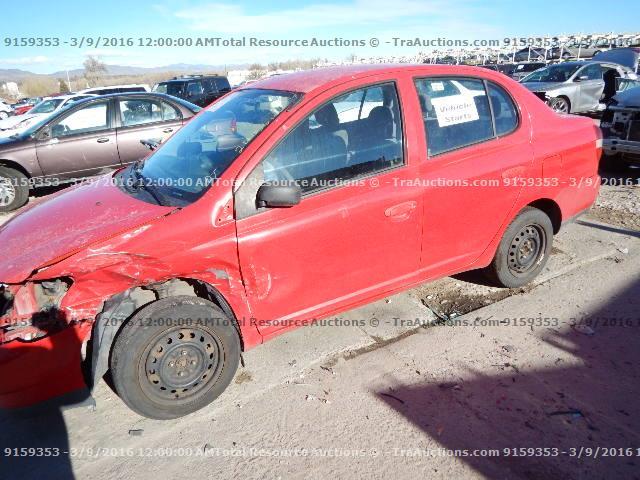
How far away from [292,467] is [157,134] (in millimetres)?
6529

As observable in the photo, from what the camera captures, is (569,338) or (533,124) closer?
(569,338)

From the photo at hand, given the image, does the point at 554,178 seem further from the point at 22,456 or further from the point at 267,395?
the point at 22,456

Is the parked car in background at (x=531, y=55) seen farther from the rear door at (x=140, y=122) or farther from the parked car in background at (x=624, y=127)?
the rear door at (x=140, y=122)

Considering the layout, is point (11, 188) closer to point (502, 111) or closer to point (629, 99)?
point (502, 111)

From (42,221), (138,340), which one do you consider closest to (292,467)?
(138,340)

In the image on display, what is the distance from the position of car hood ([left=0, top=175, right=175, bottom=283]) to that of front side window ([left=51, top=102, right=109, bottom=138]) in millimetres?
4882

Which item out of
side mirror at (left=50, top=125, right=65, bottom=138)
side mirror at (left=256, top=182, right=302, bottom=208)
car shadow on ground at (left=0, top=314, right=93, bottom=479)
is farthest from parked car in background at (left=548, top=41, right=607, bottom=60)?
car shadow on ground at (left=0, top=314, right=93, bottom=479)

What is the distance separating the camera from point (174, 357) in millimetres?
2500

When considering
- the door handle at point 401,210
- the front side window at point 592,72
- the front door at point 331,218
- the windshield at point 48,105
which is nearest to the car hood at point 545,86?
the front side window at point 592,72

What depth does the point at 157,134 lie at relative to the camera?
24.4ft

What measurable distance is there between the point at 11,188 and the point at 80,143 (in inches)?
48.5

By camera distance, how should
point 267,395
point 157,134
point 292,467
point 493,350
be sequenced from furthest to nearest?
point 157,134, point 493,350, point 267,395, point 292,467

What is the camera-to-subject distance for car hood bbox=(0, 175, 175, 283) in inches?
89.4

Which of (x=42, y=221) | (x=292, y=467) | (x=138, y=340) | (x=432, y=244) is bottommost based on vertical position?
(x=292, y=467)
